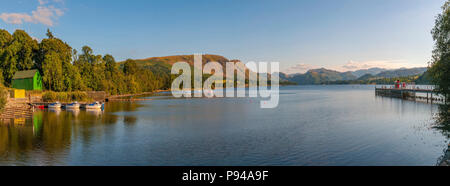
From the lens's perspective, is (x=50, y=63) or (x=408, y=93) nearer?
(x=50, y=63)

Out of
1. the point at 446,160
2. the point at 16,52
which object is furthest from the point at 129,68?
the point at 446,160

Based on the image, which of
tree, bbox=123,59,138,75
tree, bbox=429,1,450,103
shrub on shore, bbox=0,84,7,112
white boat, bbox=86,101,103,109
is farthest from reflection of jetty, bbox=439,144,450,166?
tree, bbox=123,59,138,75

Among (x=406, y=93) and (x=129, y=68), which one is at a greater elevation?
(x=129, y=68)

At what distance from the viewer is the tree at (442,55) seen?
29.8 metres

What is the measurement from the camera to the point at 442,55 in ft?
103

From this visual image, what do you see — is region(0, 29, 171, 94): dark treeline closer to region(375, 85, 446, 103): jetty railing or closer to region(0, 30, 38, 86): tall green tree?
region(0, 30, 38, 86): tall green tree

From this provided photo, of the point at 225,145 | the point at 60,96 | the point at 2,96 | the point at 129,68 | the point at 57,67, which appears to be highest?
the point at 129,68

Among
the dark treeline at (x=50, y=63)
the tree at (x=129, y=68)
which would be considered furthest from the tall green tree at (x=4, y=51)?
the tree at (x=129, y=68)

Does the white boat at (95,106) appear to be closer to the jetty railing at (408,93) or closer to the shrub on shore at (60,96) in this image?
the shrub on shore at (60,96)

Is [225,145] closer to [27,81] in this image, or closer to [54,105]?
[54,105]

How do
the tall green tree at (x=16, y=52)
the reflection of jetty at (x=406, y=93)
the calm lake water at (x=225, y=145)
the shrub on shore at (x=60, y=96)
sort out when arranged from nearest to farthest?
the calm lake water at (x=225, y=145)
the shrub on shore at (x=60, y=96)
the tall green tree at (x=16, y=52)
the reflection of jetty at (x=406, y=93)

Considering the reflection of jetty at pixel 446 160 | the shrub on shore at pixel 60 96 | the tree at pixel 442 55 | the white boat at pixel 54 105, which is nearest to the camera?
the reflection of jetty at pixel 446 160

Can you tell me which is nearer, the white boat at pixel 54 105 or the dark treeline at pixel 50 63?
the white boat at pixel 54 105

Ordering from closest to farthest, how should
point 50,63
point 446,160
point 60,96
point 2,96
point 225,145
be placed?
point 446,160
point 225,145
point 2,96
point 60,96
point 50,63
